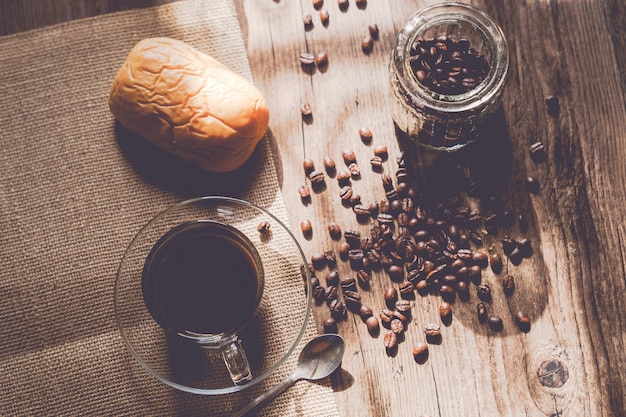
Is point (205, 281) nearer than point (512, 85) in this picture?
Yes

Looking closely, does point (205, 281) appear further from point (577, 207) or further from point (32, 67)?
point (577, 207)

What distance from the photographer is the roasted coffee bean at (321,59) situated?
1.42 metres

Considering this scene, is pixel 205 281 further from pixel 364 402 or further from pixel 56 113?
pixel 56 113

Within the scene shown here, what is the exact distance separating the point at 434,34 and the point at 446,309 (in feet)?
1.93

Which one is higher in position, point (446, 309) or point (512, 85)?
point (512, 85)

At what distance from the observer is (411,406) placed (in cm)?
135

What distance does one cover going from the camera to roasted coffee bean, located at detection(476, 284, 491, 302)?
1359 millimetres

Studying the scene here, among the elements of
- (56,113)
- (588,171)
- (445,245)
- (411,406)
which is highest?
(56,113)

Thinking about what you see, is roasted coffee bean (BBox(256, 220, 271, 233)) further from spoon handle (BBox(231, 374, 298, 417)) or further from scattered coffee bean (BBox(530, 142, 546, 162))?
scattered coffee bean (BBox(530, 142, 546, 162))

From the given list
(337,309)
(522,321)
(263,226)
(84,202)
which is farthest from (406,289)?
(84,202)

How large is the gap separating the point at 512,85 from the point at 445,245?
0.39m

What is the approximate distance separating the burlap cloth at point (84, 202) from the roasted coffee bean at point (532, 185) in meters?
0.55

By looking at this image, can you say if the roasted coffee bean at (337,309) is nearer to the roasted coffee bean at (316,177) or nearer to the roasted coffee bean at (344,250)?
the roasted coffee bean at (344,250)

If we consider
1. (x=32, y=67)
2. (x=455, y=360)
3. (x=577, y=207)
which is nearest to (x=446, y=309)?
(x=455, y=360)
